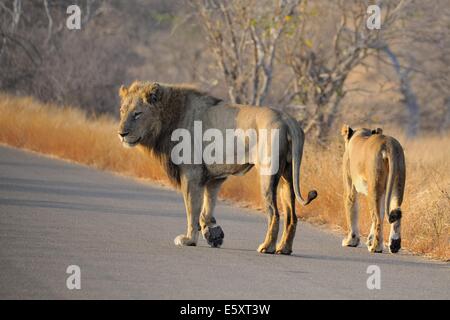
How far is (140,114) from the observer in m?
11.8

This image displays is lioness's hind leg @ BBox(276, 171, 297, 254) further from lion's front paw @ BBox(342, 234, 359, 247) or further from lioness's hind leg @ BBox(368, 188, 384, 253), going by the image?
lion's front paw @ BBox(342, 234, 359, 247)

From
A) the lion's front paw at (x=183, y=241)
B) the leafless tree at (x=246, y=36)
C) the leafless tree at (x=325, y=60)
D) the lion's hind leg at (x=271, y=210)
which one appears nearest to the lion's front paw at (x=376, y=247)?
the lion's hind leg at (x=271, y=210)

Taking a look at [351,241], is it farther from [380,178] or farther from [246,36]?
[246,36]

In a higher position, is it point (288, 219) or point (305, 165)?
point (305, 165)

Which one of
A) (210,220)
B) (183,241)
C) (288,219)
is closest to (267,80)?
(210,220)

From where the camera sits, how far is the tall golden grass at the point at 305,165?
12.6 m

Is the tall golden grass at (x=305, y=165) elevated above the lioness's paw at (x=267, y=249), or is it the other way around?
the tall golden grass at (x=305, y=165)

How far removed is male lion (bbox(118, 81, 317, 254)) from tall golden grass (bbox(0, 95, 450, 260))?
46cm

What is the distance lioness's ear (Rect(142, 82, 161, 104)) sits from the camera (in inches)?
464

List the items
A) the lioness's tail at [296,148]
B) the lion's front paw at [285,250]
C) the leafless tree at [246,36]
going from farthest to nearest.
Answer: the leafless tree at [246,36]
the lion's front paw at [285,250]
the lioness's tail at [296,148]

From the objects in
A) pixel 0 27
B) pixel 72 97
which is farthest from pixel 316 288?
pixel 0 27

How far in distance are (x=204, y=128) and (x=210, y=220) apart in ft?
3.23

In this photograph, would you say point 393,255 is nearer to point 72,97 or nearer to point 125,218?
point 125,218

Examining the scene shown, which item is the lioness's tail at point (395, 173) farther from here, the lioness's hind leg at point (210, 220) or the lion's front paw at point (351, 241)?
the lioness's hind leg at point (210, 220)
